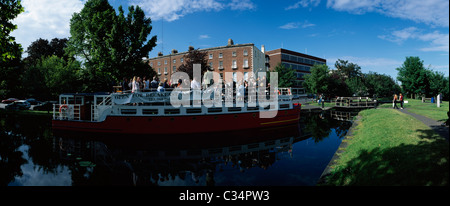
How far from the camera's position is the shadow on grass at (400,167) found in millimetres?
5402

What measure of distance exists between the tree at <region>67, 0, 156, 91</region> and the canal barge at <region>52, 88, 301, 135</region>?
30.2 ft

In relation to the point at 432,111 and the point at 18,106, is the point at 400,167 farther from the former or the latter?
the point at 18,106

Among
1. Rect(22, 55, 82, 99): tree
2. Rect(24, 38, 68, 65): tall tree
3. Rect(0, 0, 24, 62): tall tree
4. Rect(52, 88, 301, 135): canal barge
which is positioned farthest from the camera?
Rect(24, 38, 68, 65): tall tree

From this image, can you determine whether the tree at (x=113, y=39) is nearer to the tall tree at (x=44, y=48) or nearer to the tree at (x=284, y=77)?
the tall tree at (x=44, y=48)

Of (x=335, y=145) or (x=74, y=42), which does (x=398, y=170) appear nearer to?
(x=335, y=145)

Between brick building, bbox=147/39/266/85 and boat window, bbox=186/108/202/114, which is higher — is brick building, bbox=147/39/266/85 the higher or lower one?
the higher one

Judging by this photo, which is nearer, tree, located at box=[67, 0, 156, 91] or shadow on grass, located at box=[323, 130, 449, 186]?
shadow on grass, located at box=[323, 130, 449, 186]

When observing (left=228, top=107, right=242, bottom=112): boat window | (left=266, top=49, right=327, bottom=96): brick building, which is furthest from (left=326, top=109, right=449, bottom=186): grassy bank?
(left=266, top=49, right=327, bottom=96): brick building

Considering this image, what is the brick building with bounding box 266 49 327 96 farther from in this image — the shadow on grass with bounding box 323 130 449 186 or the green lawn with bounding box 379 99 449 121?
the shadow on grass with bounding box 323 130 449 186

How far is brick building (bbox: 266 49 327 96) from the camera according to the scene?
7062cm

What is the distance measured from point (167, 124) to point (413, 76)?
199 ft
